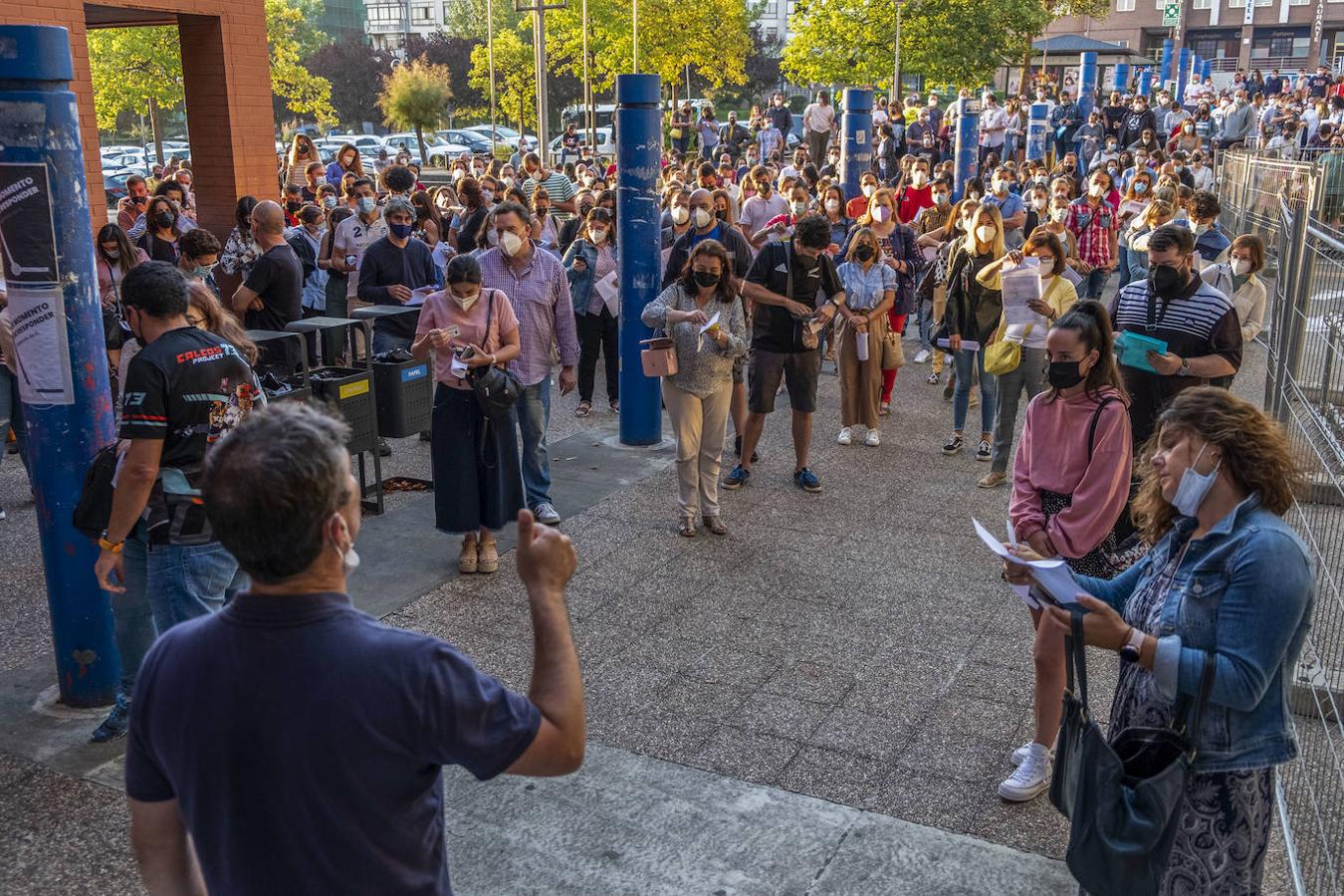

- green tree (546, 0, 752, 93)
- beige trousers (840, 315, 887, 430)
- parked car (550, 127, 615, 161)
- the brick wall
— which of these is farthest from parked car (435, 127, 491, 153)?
beige trousers (840, 315, 887, 430)

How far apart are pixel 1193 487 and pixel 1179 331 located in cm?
331

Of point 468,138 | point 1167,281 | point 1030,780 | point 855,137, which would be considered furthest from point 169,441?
point 468,138

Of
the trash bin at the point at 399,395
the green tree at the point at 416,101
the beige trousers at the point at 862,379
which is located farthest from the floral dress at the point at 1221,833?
the green tree at the point at 416,101

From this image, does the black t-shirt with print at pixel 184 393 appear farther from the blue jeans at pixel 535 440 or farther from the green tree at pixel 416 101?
the green tree at pixel 416 101

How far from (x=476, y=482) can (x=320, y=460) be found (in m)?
5.03

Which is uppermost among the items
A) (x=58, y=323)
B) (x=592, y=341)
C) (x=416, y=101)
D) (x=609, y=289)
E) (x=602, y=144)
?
(x=416, y=101)

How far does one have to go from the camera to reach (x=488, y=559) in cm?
725

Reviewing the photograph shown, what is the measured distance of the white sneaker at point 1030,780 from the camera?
469cm

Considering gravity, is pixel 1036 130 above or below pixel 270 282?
above

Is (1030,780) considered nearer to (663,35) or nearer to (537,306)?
(537,306)

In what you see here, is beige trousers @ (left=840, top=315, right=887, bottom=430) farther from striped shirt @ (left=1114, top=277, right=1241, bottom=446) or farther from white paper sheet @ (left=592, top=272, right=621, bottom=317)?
striped shirt @ (left=1114, top=277, right=1241, bottom=446)

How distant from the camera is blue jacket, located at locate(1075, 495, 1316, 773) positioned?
300 centimetres

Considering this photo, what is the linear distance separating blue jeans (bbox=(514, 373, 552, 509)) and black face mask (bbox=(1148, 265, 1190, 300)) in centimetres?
361

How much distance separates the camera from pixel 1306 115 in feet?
95.3
